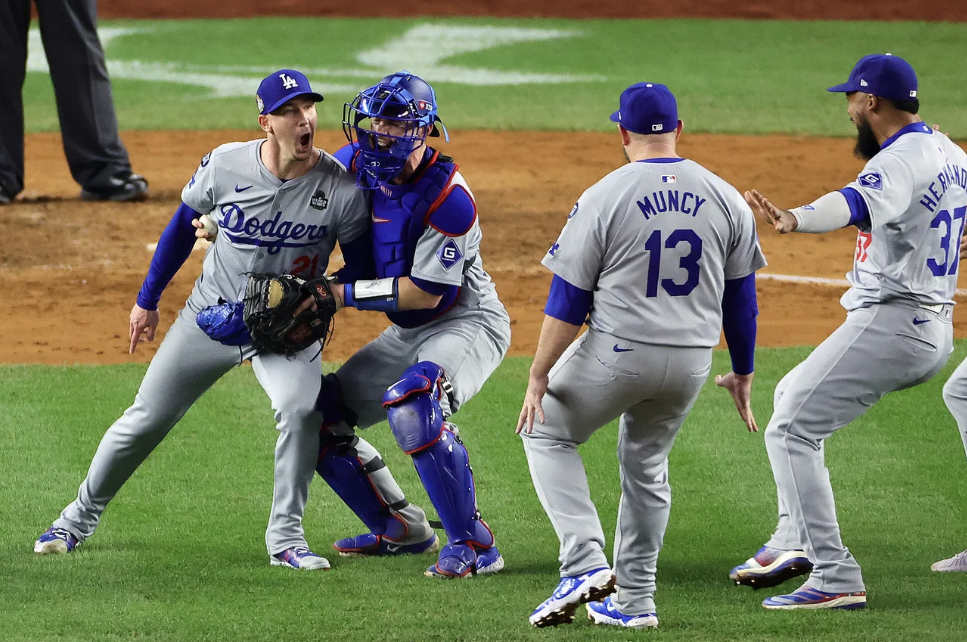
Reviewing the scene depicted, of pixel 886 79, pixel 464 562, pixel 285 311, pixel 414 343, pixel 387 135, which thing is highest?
pixel 886 79

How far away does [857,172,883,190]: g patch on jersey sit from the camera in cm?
432

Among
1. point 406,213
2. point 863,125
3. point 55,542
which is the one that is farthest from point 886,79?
point 55,542

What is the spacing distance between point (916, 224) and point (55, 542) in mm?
3341

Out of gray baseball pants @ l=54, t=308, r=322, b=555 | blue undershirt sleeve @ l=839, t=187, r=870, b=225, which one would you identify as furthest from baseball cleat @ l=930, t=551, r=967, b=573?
gray baseball pants @ l=54, t=308, r=322, b=555

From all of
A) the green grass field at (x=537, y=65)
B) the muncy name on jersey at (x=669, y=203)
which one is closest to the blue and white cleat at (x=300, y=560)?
the muncy name on jersey at (x=669, y=203)

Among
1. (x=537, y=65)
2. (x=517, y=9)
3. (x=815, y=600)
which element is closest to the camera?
(x=815, y=600)

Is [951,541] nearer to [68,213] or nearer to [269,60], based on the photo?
[68,213]

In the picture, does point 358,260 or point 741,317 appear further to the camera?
point 358,260

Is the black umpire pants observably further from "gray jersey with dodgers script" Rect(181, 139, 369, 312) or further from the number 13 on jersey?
the number 13 on jersey

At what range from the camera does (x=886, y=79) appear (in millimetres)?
4539

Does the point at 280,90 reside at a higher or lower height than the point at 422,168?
higher

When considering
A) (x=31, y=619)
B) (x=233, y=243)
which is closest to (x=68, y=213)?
(x=233, y=243)

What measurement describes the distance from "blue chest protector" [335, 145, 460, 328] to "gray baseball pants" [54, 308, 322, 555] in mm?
454

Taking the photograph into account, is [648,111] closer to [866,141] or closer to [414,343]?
[866,141]
